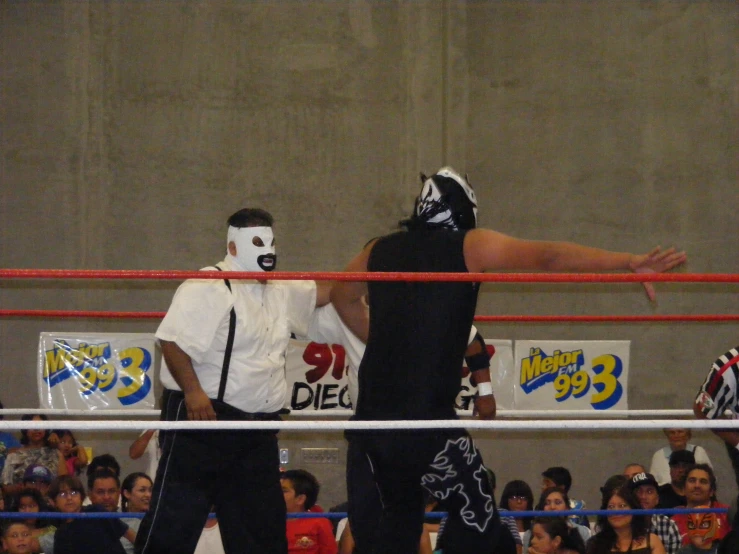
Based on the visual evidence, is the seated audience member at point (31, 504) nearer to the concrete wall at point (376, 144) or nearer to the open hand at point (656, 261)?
the concrete wall at point (376, 144)

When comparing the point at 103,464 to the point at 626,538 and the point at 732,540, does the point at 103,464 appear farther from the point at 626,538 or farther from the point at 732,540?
the point at 732,540

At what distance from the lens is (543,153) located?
7.09 m

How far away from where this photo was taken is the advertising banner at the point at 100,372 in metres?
6.53

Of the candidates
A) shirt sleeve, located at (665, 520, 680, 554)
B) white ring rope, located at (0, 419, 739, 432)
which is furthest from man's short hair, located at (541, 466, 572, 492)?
white ring rope, located at (0, 419, 739, 432)

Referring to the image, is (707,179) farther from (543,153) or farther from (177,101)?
(177,101)

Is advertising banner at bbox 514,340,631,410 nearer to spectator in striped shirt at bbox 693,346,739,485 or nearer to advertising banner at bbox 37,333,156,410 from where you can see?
advertising banner at bbox 37,333,156,410

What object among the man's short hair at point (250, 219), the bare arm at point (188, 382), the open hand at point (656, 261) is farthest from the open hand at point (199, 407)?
the open hand at point (656, 261)

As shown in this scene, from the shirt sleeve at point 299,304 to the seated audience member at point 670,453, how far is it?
12.1ft

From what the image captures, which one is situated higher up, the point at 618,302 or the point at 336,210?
the point at 336,210

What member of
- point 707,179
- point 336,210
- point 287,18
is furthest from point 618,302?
point 287,18

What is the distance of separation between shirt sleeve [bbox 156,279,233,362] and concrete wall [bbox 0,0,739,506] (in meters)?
4.30

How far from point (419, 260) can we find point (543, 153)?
16.8ft

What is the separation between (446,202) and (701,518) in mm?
2562

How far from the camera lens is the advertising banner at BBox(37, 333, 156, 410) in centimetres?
653
